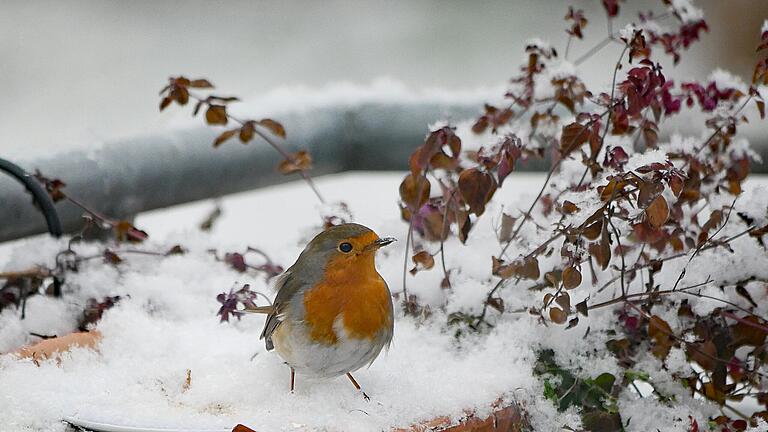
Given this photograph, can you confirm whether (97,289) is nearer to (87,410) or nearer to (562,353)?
(87,410)

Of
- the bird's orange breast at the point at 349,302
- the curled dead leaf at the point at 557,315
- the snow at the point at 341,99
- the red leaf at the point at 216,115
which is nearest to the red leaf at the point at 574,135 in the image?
the curled dead leaf at the point at 557,315

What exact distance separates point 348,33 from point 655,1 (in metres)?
2.24

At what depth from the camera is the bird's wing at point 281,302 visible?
1.41 meters

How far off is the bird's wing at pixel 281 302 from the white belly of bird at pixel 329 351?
38 mm

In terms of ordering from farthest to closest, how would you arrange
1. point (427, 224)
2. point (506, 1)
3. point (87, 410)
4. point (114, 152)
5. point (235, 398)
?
point (506, 1) → point (114, 152) → point (427, 224) → point (235, 398) → point (87, 410)

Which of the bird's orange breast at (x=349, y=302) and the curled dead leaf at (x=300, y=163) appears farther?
the curled dead leaf at (x=300, y=163)

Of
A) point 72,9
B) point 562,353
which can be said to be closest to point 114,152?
point 562,353

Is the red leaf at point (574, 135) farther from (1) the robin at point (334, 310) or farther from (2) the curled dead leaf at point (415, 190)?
(1) the robin at point (334, 310)

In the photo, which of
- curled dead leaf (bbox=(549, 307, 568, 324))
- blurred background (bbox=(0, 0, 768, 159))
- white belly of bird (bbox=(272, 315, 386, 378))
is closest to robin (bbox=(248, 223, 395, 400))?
white belly of bird (bbox=(272, 315, 386, 378))

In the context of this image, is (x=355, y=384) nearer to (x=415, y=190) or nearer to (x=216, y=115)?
Answer: (x=415, y=190)

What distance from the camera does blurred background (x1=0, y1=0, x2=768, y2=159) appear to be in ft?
17.0

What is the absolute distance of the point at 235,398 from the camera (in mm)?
1368

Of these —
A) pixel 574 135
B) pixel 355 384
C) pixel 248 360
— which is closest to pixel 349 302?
Result: pixel 355 384

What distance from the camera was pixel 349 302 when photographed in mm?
1374
